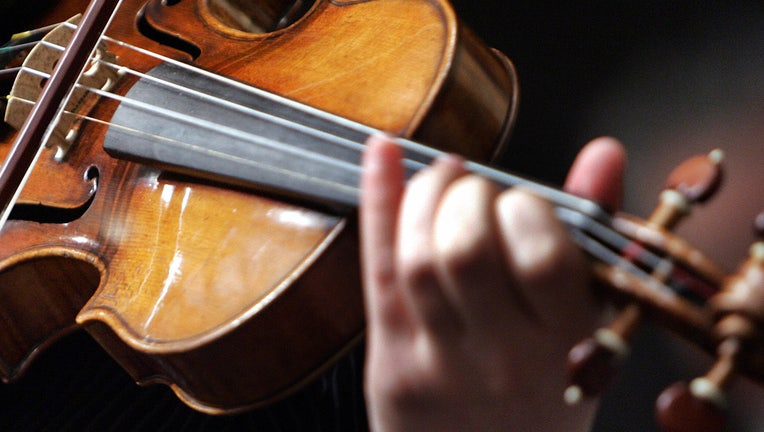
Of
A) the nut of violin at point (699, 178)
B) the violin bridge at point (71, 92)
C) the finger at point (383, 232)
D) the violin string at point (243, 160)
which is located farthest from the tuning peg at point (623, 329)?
the violin bridge at point (71, 92)

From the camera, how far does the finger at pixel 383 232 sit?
0.45 m

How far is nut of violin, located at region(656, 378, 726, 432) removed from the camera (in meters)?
0.37

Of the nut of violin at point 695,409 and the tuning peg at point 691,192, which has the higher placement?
the tuning peg at point 691,192

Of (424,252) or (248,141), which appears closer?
(424,252)

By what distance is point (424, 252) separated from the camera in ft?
1.35

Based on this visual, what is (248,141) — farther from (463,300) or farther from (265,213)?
(463,300)

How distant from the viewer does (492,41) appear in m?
1.13

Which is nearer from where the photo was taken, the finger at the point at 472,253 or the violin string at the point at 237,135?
the finger at the point at 472,253

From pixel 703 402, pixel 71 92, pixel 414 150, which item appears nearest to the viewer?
pixel 703 402

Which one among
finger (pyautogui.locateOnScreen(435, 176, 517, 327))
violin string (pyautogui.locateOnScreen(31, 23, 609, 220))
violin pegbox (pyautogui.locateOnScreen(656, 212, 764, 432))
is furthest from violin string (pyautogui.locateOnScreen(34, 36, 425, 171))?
violin pegbox (pyautogui.locateOnScreen(656, 212, 764, 432))

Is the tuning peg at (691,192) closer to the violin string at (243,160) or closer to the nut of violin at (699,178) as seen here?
the nut of violin at (699,178)

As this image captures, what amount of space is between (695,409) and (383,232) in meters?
0.21

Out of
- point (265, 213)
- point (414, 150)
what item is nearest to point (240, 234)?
point (265, 213)

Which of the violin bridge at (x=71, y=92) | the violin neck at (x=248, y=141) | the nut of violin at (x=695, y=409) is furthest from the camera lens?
the violin bridge at (x=71, y=92)
